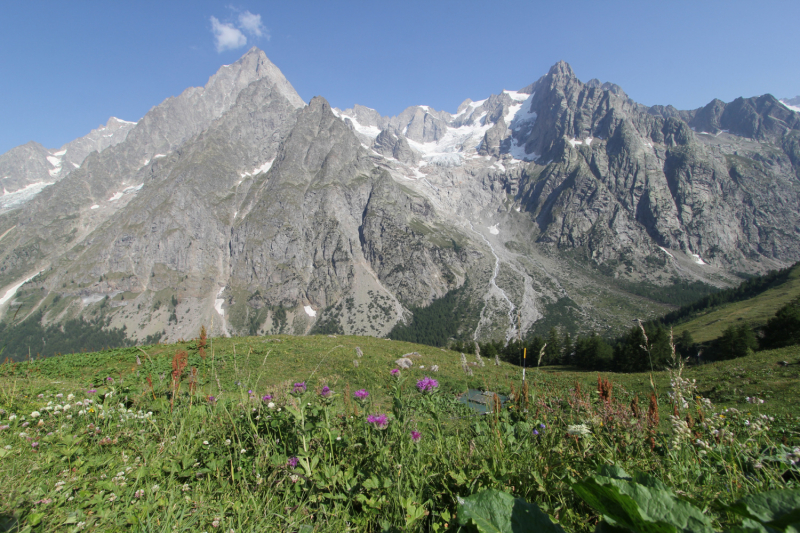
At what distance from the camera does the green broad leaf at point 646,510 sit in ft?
3.98

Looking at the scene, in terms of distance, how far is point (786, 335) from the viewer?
3183 centimetres

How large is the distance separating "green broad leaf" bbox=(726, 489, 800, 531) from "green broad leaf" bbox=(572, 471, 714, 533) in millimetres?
197

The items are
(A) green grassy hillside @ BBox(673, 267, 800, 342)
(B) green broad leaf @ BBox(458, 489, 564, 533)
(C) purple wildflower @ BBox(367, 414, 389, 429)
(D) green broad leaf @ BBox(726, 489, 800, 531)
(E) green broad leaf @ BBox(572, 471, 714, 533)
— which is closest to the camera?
(D) green broad leaf @ BBox(726, 489, 800, 531)

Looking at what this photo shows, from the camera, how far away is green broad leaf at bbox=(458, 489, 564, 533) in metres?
1.50

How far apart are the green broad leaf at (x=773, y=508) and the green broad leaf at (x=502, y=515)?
0.70 metres

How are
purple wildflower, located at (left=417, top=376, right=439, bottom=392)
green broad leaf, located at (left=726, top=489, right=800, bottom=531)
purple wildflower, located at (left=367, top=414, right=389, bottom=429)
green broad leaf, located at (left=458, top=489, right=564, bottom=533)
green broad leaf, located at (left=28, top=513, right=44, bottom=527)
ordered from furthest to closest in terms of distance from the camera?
1. purple wildflower, located at (left=417, top=376, right=439, bottom=392)
2. purple wildflower, located at (left=367, top=414, right=389, bottom=429)
3. green broad leaf, located at (left=28, top=513, right=44, bottom=527)
4. green broad leaf, located at (left=458, top=489, right=564, bottom=533)
5. green broad leaf, located at (left=726, top=489, right=800, bottom=531)

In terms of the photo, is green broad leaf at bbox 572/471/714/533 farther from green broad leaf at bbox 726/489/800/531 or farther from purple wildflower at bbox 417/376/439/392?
purple wildflower at bbox 417/376/439/392

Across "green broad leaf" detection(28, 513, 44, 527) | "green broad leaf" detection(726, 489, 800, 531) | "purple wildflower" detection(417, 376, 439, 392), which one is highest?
"green broad leaf" detection(726, 489, 800, 531)

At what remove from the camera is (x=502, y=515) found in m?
1.59

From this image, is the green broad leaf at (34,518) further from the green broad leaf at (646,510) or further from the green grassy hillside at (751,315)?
the green grassy hillside at (751,315)

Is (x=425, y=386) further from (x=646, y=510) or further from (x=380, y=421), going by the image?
(x=646, y=510)

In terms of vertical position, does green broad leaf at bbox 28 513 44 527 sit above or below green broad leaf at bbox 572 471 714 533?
below

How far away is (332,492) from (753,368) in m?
24.0

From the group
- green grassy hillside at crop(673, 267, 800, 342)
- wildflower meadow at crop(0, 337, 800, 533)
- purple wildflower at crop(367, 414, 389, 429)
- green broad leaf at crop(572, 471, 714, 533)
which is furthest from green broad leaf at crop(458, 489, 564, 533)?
green grassy hillside at crop(673, 267, 800, 342)
